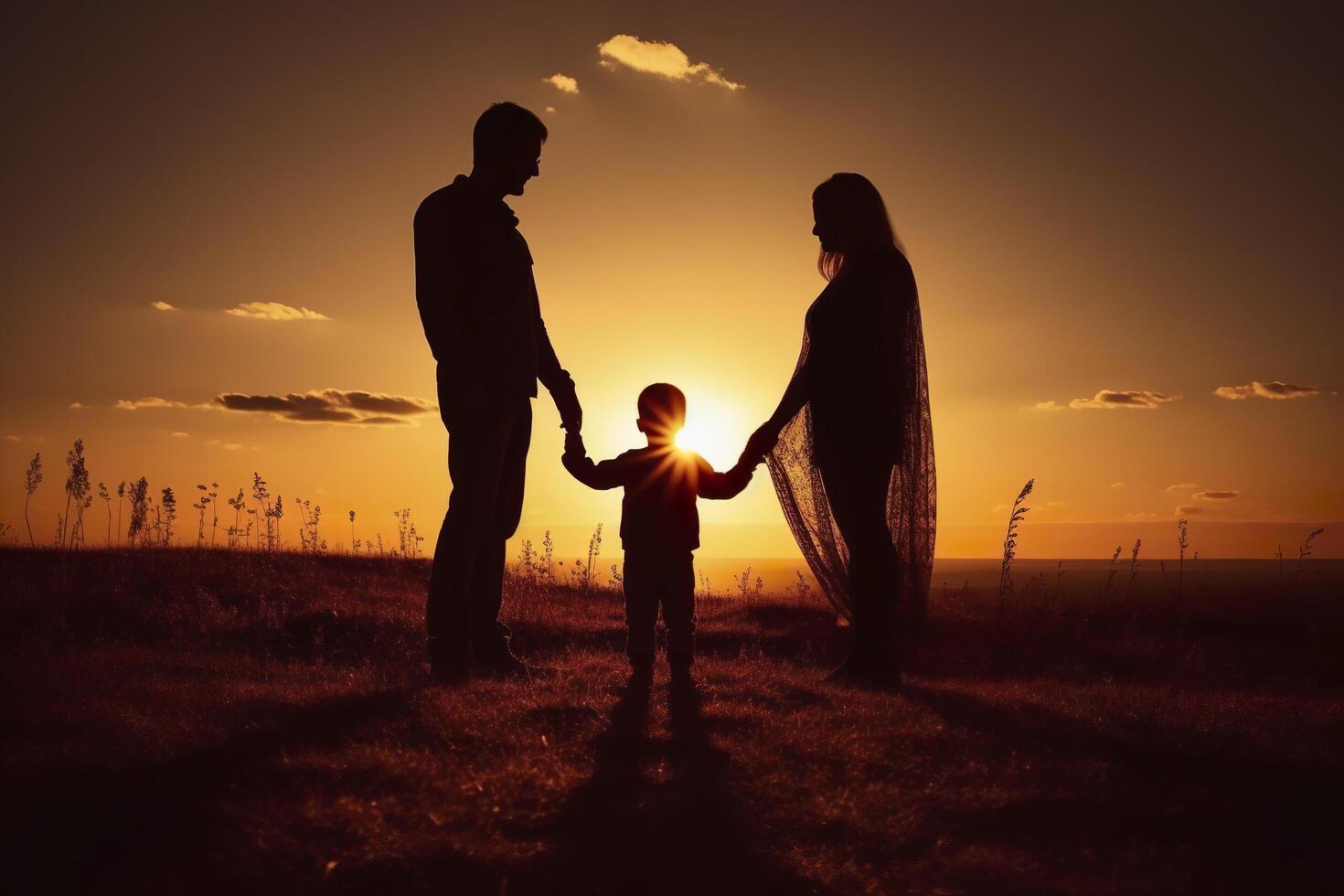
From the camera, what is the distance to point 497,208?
537 cm

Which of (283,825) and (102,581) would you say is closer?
(283,825)

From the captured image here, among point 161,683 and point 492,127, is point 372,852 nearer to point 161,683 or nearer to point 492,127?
point 161,683

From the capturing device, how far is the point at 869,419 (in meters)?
5.70

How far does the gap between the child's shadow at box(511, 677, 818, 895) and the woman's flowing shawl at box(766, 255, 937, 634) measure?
2611 mm

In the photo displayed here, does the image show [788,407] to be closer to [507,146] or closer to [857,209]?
[857,209]

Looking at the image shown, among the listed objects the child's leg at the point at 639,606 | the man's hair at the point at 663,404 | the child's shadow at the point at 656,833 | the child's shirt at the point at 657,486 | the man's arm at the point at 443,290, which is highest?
the man's arm at the point at 443,290

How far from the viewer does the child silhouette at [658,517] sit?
5.61 m

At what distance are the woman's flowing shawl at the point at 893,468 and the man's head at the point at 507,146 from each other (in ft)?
6.76

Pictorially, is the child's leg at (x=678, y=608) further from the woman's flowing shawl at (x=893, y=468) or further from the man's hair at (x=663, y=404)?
the woman's flowing shawl at (x=893, y=468)

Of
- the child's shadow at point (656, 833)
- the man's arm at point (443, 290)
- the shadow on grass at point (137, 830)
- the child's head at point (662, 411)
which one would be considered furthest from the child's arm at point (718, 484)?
the shadow on grass at point (137, 830)

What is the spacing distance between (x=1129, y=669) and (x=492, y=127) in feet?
21.9

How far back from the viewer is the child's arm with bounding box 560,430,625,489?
587 centimetres

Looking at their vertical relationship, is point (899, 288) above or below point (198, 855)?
above

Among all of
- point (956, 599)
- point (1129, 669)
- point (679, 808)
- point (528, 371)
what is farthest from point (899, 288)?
point (956, 599)
